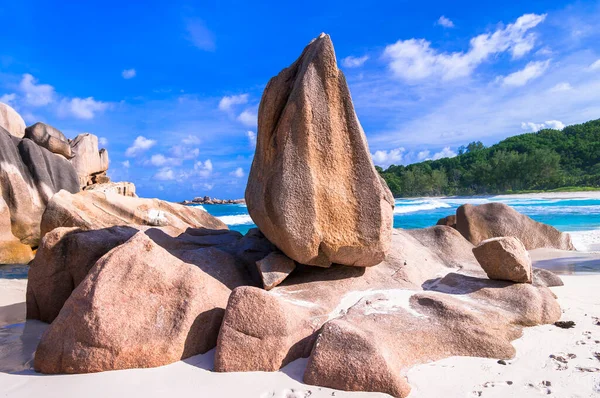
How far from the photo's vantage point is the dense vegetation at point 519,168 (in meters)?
52.1

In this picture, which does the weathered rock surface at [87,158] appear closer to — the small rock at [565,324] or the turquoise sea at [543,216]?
the turquoise sea at [543,216]

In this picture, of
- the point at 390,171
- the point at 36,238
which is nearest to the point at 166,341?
the point at 36,238

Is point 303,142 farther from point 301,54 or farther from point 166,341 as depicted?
point 166,341

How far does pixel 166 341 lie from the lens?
297cm

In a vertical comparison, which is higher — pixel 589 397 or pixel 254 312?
pixel 254 312

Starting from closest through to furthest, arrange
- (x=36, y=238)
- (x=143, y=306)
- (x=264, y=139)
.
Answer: (x=143, y=306)
(x=264, y=139)
(x=36, y=238)

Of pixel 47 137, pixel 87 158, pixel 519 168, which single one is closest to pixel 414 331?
→ pixel 47 137

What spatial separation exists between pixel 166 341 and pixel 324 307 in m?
1.43

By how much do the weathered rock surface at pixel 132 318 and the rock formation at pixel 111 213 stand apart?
3.56 meters

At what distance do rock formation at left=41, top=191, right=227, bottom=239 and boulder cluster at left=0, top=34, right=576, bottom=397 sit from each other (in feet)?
9.77

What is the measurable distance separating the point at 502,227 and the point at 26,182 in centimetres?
1280

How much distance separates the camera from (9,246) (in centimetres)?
988

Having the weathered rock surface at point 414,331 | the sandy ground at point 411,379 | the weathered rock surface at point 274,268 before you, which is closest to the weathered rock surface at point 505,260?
the weathered rock surface at point 414,331

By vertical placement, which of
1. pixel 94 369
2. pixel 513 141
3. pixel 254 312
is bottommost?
pixel 94 369
